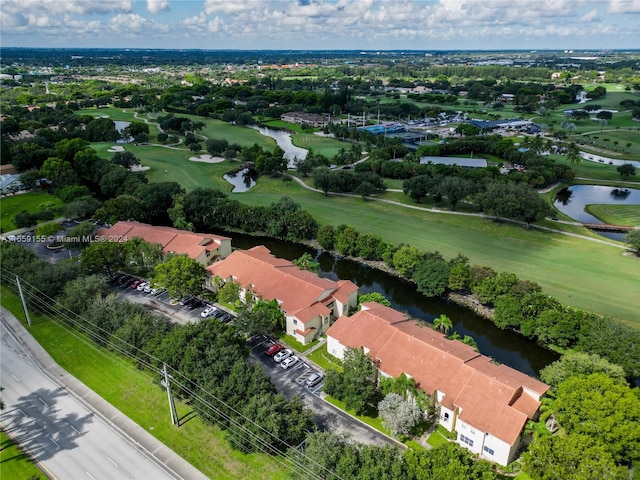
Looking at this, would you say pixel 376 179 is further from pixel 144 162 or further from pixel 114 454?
pixel 114 454

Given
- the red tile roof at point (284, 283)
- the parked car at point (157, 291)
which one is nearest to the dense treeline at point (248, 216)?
the red tile roof at point (284, 283)

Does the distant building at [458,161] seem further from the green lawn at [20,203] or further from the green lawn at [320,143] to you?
the green lawn at [20,203]

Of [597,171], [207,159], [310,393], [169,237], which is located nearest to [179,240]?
[169,237]

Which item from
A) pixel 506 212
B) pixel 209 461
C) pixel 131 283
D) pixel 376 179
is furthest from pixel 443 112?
pixel 209 461

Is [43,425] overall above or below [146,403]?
below

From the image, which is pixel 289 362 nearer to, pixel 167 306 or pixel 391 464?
pixel 391 464

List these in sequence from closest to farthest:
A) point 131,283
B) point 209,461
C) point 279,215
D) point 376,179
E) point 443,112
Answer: point 209,461 < point 131,283 < point 279,215 < point 376,179 < point 443,112
